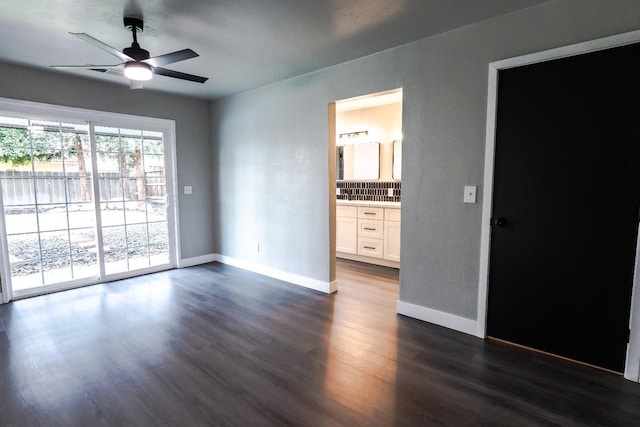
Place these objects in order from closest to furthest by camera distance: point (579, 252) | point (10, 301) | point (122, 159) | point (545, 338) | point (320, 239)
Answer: point (579, 252), point (545, 338), point (10, 301), point (320, 239), point (122, 159)

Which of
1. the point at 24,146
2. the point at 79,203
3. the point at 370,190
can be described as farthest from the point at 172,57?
the point at 370,190

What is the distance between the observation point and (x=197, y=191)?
503 cm

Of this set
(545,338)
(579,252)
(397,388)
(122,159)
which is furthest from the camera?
(122,159)

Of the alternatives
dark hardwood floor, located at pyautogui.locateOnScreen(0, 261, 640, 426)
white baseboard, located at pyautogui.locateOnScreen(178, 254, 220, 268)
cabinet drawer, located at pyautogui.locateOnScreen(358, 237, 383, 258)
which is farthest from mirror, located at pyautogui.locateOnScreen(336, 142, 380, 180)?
dark hardwood floor, located at pyautogui.locateOnScreen(0, 261, 640, 426)

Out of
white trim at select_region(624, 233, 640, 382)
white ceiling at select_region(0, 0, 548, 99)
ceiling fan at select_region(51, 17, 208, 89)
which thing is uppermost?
white ceiling at select_region(0, 0, 548, 99)

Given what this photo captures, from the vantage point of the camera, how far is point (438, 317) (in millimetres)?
2885

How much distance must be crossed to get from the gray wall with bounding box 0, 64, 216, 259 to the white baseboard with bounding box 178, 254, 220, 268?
60 millimetres

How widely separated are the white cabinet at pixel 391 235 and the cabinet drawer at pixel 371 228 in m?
0.08

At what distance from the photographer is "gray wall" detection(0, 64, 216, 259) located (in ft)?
11.5

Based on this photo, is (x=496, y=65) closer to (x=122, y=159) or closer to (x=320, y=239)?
(x=320, y=239)

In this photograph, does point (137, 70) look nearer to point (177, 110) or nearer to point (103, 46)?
point (103, 46)

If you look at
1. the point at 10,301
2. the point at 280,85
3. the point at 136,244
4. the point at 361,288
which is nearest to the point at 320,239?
the point at 361,288

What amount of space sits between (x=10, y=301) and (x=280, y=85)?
12.4 ft

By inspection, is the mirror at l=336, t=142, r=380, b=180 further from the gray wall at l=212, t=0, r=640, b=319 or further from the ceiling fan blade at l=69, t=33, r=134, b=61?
the ceiling fan blade at l=69, t=33, r=134, b=61
